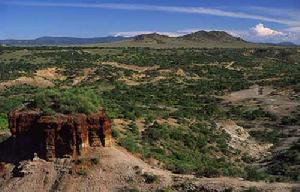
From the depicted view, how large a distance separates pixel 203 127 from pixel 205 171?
51.6ft

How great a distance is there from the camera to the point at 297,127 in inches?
2039

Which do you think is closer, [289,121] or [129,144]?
[129,144]

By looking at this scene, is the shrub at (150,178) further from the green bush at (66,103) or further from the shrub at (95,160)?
the green bush at (66,103)

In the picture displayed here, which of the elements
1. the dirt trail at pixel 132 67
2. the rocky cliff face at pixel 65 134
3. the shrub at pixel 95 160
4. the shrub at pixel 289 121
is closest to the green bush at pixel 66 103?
the rocky cliff face at pixel 65 134

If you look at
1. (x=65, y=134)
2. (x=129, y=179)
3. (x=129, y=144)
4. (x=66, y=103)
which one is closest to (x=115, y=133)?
(x=129, y=144)

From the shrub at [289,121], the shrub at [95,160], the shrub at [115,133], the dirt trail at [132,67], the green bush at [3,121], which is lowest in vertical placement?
the dirt trail at [132,67]

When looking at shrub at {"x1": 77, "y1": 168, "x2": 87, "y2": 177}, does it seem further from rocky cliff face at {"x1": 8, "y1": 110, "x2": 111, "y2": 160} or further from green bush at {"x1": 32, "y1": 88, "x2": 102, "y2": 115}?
green bush at {"x1": 32, "y1": 88, "x2": 102, "y2": 115}

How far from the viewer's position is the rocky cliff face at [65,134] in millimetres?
31078

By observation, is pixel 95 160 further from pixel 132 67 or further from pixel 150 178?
pixel 132 67

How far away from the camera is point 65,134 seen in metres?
31.2

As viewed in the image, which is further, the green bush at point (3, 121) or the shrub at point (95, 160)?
the green bush at point (3, 121)

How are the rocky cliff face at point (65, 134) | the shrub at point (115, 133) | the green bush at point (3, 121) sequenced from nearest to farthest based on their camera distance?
1. the rocky cliff face at point (65, 134)
2. the shrub at point (115, 133)
3. the green bush at point (3, 121)

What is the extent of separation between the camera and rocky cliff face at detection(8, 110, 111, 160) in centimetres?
3108

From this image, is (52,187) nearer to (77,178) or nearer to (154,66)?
(77,178)
